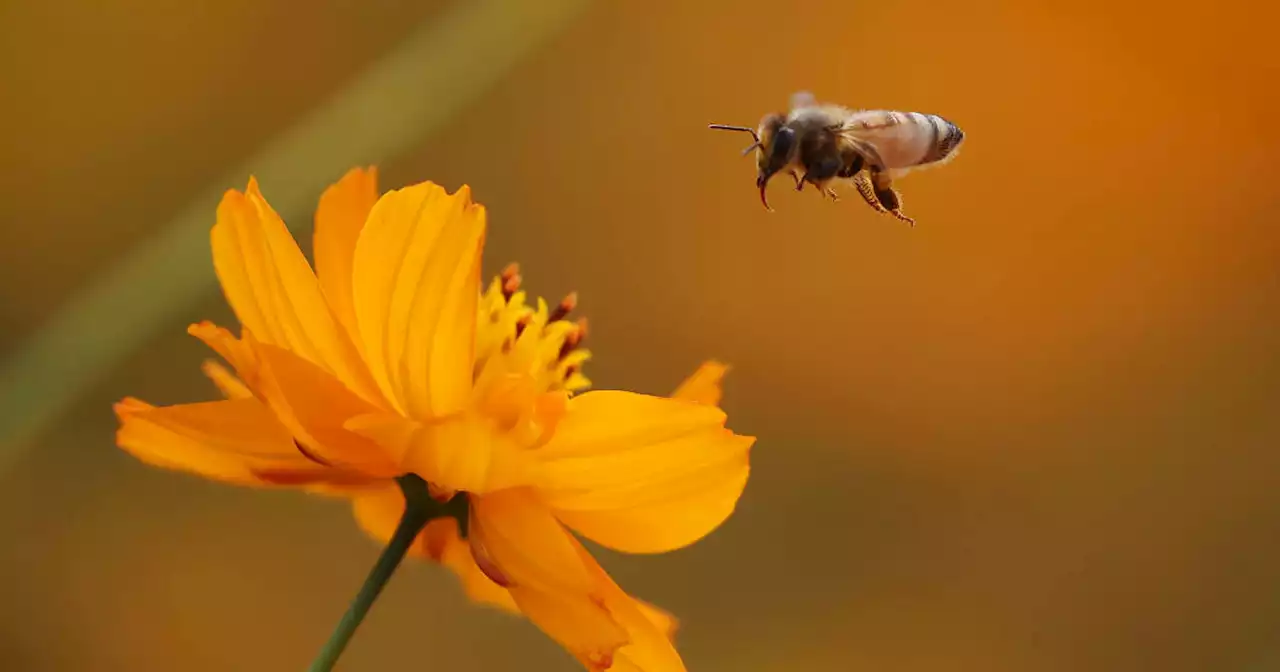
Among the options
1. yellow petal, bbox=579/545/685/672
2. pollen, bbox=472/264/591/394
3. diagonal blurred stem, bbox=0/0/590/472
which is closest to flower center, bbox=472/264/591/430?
pollen, bbox=472/264/591/394

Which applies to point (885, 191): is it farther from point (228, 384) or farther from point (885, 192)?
point (228, 384)

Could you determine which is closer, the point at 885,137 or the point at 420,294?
the point at 420,294

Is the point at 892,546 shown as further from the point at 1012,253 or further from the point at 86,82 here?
the point at 86,82

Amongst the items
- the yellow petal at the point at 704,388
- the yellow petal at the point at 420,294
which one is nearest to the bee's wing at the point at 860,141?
the yellow petal at the point at 704,388

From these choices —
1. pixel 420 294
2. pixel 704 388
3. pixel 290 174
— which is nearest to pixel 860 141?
pixel 704 388

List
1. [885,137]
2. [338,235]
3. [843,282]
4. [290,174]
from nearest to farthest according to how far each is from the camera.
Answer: [338,235], [885,137], [290,174], [843,282]

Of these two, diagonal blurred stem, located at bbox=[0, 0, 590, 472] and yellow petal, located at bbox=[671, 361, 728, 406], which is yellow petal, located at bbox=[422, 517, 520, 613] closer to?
yellow petal, located at bbox=[671, 361, 728, 406]
